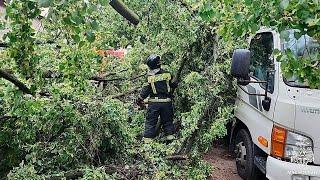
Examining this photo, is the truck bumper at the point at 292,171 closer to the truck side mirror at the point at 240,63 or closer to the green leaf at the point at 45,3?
the truck side mirror at the point at 240,63

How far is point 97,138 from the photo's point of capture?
15.7 feet

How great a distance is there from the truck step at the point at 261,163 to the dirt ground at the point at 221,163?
2.26 feet

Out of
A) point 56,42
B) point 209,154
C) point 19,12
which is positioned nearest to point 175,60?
point 209,154

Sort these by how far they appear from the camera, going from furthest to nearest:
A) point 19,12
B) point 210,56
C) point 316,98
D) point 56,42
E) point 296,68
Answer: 1. point 210,56
2. point 56,42
3. point 316,98
4. point 19,12
5. point 296,68

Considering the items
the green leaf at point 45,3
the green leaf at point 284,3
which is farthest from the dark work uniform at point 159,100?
the green leaf at point 45,3

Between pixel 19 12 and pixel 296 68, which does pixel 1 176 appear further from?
pixel 296 68

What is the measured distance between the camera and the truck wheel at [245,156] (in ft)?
16.8

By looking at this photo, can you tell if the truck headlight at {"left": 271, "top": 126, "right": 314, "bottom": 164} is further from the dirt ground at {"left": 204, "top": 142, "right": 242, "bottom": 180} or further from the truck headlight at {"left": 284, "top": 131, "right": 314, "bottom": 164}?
the dirt ground at {"left": 204, "top": 142, "right": 242, "bottom": 180}

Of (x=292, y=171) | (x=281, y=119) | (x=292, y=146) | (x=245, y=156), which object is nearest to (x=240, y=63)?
(x=281, y=119)

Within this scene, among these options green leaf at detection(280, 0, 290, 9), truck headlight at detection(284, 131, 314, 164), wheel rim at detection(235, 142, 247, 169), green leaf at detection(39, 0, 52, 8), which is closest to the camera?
green leaf at detection(39, 0, 52, 8)

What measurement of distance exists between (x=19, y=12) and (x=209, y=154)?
4.15 m

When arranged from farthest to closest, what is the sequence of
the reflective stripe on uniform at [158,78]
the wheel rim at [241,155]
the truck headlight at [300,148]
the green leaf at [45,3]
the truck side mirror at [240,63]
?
the reflective stripe on uniform at [158,78] < the wheel rim at [241,155] < the truck side mirror at [240,63] < the truck headlight at [300,148] < the green leaf at [45,3]

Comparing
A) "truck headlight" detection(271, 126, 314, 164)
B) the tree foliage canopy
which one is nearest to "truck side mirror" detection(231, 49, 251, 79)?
the tree foliage canopy

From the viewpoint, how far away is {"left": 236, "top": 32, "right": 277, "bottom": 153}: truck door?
4.63 m
